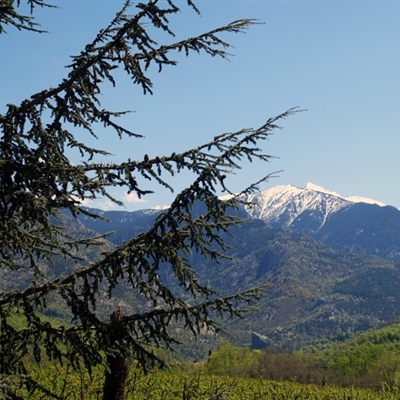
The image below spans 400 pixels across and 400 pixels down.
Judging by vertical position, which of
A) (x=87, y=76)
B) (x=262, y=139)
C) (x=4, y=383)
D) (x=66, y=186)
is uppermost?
(x=87, y=76)

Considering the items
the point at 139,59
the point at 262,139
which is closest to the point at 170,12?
the point at 139,59

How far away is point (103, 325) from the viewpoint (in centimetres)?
631

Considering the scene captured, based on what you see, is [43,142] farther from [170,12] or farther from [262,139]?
[262,139]

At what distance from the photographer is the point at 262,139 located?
250 inches

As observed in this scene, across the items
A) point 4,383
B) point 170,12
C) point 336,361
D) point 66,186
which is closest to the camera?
point 4,383

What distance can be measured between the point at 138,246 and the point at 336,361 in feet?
326

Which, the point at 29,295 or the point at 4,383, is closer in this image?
the point at 4,383

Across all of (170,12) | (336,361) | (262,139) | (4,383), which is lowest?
(336,361)

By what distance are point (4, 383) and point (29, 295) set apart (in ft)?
5.64

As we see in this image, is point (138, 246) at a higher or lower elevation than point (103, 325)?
higher

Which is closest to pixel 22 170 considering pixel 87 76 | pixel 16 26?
pixel 87 76

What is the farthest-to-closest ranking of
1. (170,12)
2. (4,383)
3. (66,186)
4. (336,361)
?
1. (336,361)
2. (66,186)
3. (170,12)
4. (4,383)

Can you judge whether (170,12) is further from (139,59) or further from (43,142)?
(43,142)

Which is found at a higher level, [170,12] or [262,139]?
[170,12]
